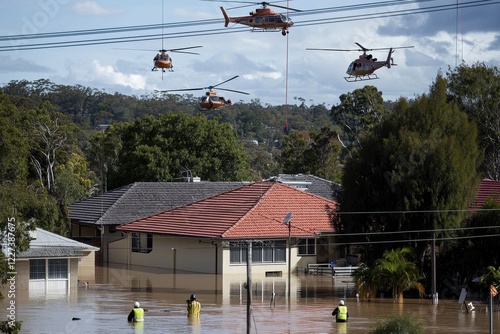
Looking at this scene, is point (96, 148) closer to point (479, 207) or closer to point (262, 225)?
point (262, 225)

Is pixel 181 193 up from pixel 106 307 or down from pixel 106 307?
up

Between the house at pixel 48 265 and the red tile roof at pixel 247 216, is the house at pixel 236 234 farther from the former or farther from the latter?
the house at pixel 48 265

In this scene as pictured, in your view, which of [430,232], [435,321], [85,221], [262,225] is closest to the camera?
[435,321]

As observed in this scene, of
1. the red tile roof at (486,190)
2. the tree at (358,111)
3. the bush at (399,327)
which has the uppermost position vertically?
the tree at (358,111)

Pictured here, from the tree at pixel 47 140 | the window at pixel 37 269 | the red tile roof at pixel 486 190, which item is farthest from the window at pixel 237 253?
the tree at pixel 47 140

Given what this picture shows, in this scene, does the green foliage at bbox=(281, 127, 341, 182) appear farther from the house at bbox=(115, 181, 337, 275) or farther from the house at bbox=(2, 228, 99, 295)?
the house at bbox=(2, 228, 99, 295)

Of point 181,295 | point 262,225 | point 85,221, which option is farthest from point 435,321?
point 85,221
